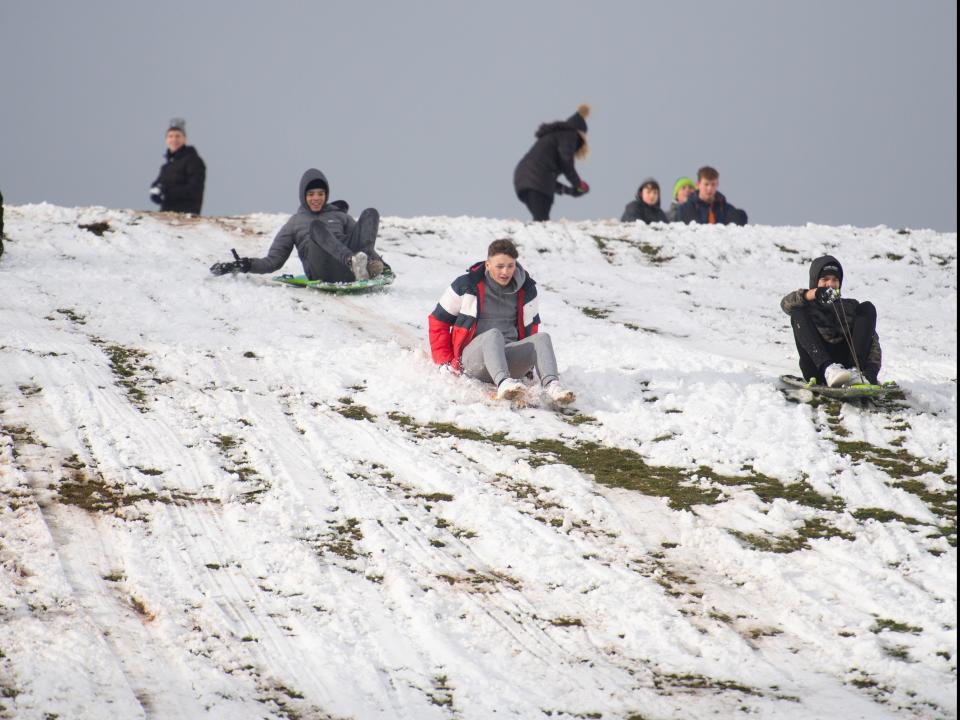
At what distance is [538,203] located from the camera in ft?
52.5

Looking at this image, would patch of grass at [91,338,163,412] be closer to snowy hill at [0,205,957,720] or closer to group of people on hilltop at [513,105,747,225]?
snowy hill at [0,205,957,720]

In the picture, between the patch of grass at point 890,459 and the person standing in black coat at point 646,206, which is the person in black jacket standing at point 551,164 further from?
the patch of grass at point 890,459

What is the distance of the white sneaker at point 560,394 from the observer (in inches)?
281

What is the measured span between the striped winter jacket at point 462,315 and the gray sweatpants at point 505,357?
0.10 metres

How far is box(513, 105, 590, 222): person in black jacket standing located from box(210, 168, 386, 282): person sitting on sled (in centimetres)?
520

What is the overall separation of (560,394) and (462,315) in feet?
3.29

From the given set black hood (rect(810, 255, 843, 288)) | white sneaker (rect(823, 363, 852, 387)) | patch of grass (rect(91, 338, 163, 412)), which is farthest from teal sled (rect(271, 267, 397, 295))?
white sneaker (rect(823, 363, 852, 387))

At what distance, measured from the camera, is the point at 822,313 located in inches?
300

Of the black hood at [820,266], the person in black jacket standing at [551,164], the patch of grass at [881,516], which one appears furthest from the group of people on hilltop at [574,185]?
the patch of grass at [881,516]

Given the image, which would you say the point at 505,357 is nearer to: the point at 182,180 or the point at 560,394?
the point at 560,394

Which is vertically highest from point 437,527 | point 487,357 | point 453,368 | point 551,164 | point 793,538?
point 551,164

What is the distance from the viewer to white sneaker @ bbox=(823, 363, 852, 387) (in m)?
7.27

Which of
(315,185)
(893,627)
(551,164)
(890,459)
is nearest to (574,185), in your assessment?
(551,164)

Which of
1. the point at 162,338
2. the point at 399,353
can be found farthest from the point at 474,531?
the point at 162,338
